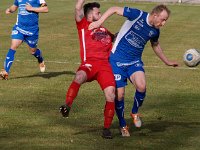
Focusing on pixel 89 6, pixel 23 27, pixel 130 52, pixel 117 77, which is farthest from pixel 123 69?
pixel 23 27

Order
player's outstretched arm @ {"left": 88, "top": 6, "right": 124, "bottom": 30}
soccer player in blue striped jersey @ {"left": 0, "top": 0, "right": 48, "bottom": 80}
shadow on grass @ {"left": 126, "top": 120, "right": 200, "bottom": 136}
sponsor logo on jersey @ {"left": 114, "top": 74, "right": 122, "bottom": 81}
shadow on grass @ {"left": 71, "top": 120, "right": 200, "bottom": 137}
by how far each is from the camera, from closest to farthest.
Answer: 1. player's outstretched arm @ {"left": 88, "top": 6, "right": 124, "bottom": 30}
2. sponsor logo on jersey @ {"left": 114, "top": 74, "right": 122, "bottom": 81}
3. shadow on grass @ {"left": 71, "top": 120, "right": 200, "bottom": 137}
4. shadow on grass @ {"left": 126, "top": 120, "right": 200, "bottom": 136}
5. soccer player in blue striped jersey @ {"left": 0, "top": 0, "right": 48, "bottom": 80}

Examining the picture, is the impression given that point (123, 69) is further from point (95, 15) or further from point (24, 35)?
point (24, 35)

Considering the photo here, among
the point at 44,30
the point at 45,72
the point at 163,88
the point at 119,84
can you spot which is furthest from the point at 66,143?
the point at 44,30

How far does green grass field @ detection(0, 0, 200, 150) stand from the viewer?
1130 centimetres

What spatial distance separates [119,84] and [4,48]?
13.3 m

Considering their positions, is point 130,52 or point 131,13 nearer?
point 131,13

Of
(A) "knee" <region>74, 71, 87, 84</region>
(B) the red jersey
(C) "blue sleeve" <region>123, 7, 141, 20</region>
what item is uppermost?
(C) "blue sleeve" <region>123, 7, 141, 20</region>

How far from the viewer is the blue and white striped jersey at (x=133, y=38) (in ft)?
38.4

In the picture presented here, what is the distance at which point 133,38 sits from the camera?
1185 centimetres

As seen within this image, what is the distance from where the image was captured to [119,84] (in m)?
11.8

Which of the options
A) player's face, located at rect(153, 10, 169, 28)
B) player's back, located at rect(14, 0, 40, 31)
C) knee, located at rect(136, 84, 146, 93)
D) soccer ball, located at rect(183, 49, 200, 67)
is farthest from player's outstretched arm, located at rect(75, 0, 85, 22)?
player's back, located at rect(14, 0, 40, 31)

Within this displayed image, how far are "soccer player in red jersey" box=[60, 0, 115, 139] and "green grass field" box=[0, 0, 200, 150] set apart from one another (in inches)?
26.4

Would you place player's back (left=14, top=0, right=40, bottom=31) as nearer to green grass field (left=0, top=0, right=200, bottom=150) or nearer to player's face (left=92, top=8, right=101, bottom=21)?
green grass field (left=0, top=0, right=200, bottom=150)

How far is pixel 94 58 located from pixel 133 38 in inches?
28.5
